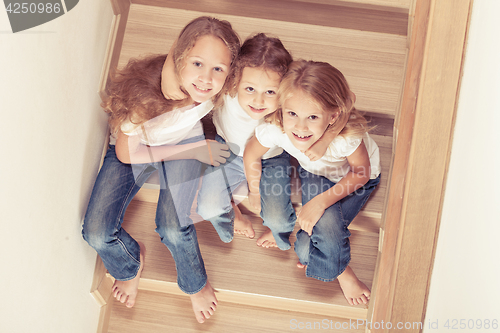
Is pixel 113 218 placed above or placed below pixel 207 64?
below

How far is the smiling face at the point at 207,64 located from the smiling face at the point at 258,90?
0.06 m

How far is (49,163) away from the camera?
2.73ft

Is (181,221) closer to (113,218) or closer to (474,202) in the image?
(113,218)

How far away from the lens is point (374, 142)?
1.07 m

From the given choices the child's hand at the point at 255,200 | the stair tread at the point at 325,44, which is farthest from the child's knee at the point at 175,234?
the stair tread at the point at 325,44

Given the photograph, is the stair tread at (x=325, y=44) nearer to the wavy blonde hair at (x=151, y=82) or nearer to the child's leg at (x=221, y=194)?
the wavy blonde hair at (x=151, y=82)

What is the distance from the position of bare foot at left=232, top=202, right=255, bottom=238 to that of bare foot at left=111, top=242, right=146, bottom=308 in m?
0.31

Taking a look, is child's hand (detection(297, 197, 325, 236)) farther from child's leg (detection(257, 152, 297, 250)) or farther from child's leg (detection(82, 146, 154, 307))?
child's leg (detection(82, 146, 154, 307))

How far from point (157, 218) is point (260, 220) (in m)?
0.35

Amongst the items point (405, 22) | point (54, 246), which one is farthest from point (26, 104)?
point (405, 22)

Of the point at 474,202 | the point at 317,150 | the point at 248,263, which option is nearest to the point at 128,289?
the point at 248,263

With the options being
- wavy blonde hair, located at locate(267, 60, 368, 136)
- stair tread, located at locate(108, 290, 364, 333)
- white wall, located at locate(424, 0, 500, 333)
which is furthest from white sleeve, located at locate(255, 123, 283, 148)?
stair tread, located at locate(108, 290, 364, 333)

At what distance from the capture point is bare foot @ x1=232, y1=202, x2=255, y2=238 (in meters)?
1.17

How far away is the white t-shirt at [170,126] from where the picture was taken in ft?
3.20
